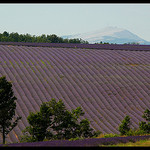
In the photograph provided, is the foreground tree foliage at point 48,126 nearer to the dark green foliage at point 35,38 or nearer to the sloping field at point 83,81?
the sloping field at point 83,81

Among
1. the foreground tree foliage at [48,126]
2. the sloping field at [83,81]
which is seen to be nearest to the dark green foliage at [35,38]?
the sloping field at [83,81]

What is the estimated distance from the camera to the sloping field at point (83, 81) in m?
42.4

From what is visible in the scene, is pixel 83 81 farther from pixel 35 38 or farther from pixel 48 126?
pixel 35 38

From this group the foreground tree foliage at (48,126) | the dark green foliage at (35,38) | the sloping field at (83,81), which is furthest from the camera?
the dark green foliage at (35,38)

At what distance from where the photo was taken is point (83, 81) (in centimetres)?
5047

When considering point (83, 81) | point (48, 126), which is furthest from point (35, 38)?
point (48, 126)

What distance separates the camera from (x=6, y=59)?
175 feet

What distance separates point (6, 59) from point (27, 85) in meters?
9.59

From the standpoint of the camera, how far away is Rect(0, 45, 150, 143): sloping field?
42.4 m

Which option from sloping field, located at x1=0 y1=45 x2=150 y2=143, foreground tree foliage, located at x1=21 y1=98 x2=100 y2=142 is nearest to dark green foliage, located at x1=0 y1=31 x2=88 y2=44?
sloping field, located at x1=0 y1=45 x2=150 y2=143

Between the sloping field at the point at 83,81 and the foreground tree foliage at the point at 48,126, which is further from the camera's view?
the sloping field at the point at 83,81

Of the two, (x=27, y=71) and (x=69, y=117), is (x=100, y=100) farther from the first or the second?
(x=69, y=117)

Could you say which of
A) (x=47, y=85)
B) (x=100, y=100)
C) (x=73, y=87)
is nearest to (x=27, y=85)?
(x=47, y=85)

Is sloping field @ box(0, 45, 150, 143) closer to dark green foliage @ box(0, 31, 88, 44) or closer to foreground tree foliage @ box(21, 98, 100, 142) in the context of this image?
foreground tree foliage @ box(21, 98, 100, 142)
